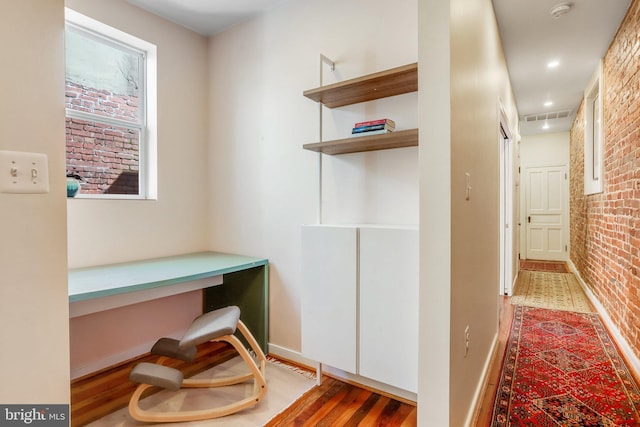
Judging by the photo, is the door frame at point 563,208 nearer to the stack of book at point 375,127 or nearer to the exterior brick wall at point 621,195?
the exterior brick wall at point 621,195

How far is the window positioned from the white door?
7207 millimetres

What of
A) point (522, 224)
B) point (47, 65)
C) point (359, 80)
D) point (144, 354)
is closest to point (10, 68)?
point (47, 65)

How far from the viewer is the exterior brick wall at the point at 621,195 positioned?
92.9 inches

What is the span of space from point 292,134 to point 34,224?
177 cm

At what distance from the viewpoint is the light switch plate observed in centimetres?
90

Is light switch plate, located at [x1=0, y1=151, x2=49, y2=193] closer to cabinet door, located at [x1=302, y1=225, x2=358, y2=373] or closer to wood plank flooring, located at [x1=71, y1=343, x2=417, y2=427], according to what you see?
cabinet door, located at [x1=302, y1=225, x2=358, y2=373]

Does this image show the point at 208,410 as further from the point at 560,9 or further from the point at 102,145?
the point at 560,9

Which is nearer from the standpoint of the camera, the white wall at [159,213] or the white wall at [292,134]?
the white wall at [292,134]

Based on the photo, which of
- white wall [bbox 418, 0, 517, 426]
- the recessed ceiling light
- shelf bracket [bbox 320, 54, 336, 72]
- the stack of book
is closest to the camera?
white wall [bbox 418, 0, 517, 426]

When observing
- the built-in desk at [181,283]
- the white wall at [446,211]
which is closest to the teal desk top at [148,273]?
the built-in desk at [181,283]

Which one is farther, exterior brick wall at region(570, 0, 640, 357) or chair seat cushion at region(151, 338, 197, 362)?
exterior brick wall at region(570, 0, 640, 357)

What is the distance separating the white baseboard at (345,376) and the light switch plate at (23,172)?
1802mm

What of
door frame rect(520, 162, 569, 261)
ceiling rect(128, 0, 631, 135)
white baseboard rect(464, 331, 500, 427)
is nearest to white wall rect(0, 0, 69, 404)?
white baseboard rect(464, 331, 500, 427)

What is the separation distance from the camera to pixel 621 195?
2.70 meters
